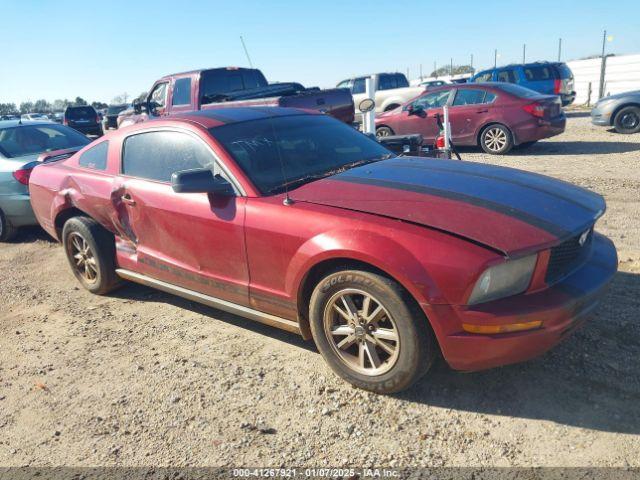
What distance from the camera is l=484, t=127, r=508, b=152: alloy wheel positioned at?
34.5 feet

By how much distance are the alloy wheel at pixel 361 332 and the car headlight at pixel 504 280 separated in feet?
1.61

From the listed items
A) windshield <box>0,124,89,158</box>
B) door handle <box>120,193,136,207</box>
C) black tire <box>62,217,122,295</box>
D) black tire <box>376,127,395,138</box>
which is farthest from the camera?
black tire <box>376,127,395,138</box>

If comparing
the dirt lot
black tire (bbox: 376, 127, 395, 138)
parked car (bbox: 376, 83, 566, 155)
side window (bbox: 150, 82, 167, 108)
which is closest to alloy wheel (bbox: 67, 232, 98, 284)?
the dirt lot

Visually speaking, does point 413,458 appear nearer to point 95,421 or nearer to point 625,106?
point 95,421

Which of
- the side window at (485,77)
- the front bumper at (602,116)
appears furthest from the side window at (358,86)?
the front bumper at (602,116)

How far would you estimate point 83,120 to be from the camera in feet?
77.4

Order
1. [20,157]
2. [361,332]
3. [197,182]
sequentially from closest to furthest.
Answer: [361,332]
[197,182]
[20,157]

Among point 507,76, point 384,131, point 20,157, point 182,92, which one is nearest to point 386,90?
point 507,76

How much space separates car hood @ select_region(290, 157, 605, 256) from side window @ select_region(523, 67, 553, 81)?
15.8 metres

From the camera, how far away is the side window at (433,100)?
1120cm

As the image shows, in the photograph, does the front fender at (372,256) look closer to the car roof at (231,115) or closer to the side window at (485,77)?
the car roof at (231,115)

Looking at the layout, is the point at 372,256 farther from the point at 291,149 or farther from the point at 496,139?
the point at 496,139

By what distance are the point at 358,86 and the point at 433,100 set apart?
30.0 feet

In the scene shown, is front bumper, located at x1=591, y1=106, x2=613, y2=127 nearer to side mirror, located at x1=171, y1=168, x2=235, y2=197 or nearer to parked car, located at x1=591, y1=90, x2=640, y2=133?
parked car, located at x1=591, y1=90, x2=640, y2=133
